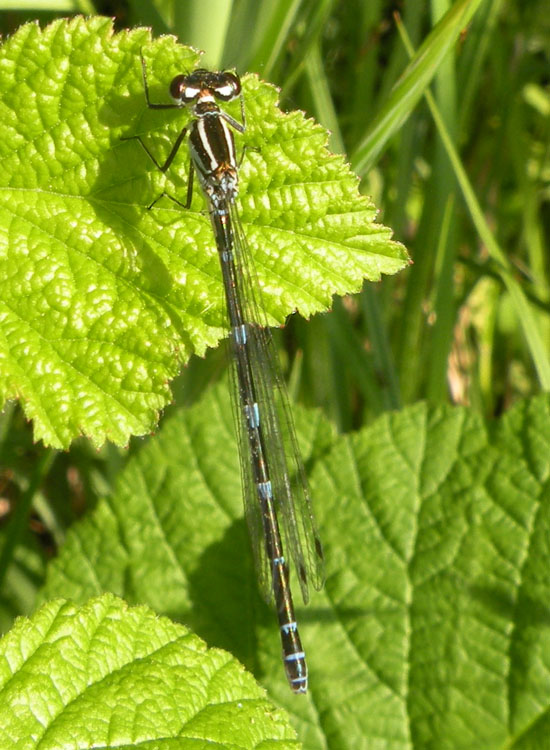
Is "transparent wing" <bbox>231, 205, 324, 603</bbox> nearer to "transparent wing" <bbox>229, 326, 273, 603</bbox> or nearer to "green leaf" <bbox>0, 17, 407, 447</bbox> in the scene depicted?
"transparent wing" <bbox>229, 326, 273, 603</bbox>

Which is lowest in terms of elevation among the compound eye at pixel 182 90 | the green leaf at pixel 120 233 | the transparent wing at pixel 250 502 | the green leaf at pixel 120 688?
the green leaf at pixel 120 688

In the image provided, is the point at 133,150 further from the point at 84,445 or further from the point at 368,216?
the point at 84,445

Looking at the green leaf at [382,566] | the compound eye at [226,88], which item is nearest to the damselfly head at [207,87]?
the compound eye at [226,88]

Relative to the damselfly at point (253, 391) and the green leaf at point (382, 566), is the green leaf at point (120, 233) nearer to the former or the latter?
the damselfly at point (253, 391)

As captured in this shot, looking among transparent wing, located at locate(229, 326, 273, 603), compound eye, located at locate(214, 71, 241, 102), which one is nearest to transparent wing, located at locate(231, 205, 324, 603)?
transparent wing, located at locate(229, 326, 273, 603)

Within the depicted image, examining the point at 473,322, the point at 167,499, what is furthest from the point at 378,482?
the point at 473,322
